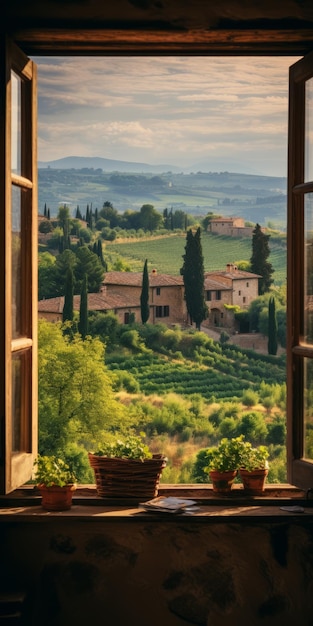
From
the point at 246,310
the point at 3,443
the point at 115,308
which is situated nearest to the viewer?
the point at 3,443

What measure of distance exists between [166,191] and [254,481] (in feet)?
37.6

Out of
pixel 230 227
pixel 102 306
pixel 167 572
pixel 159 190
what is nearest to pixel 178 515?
pixel 167 572

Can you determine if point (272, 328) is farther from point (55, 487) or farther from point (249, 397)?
point (55, 487)

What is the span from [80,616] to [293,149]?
1602mm

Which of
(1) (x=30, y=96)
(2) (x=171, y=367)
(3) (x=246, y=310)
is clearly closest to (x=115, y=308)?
(2) (x=171, y=367)

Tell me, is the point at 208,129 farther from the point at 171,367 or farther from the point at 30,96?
the point at 30,96

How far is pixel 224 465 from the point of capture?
2789 millimetres

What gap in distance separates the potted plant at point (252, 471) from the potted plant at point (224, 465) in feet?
0.07

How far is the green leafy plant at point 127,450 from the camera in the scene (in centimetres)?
281

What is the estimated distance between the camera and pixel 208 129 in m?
18.5

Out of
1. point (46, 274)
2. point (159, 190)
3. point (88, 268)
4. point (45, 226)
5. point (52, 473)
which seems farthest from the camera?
point (88, 268)

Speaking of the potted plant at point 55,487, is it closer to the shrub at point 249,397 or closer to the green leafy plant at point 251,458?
the green leafy plant at point 251,458

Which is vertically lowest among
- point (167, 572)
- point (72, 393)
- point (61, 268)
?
point (72, 393)

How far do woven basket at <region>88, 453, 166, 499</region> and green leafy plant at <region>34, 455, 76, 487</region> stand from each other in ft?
0.41
